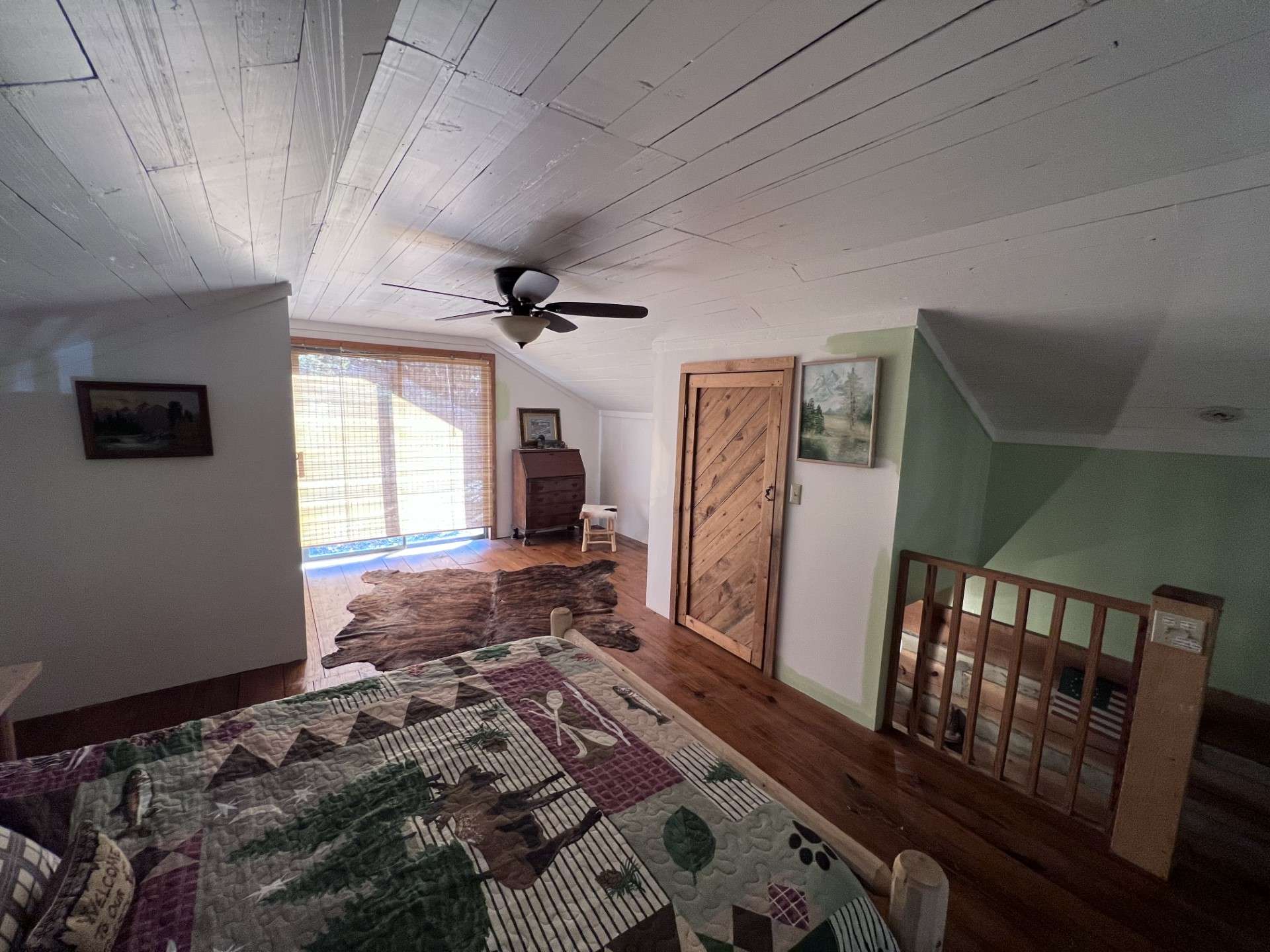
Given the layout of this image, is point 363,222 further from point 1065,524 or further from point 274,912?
point 1065,524

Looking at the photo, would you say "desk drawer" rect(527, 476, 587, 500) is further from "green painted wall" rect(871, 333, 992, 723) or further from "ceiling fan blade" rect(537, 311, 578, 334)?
"green painted wall" rect(871, 333, 992, 723)

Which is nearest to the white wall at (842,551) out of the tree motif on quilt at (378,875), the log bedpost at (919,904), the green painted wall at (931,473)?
the green painted wall at (931,473)

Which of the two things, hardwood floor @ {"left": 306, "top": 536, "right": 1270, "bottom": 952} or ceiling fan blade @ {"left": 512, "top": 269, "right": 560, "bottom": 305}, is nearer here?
hardwood floor @ {"left": 306, "top": 536, "right": 1270, "bottom": 952}

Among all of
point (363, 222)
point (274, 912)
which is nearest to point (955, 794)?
point (274, 912)

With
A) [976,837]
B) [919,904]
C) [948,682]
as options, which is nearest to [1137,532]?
[948,682]

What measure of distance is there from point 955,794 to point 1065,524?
189 centimetres

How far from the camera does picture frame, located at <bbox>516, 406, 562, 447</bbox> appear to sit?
231 inches

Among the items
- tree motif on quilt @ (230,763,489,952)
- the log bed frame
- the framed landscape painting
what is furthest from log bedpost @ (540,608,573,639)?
the framed landscape painting

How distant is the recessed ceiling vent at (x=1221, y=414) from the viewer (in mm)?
2232

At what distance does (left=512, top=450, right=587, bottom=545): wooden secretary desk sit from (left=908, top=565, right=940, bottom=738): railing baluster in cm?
395

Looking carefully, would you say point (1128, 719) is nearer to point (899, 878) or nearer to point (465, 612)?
point (899, 878)

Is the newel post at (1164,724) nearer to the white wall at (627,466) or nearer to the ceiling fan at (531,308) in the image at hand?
the ceiling fan at (531,308)

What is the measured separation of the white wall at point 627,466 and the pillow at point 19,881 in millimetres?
4817

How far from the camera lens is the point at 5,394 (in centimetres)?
233
